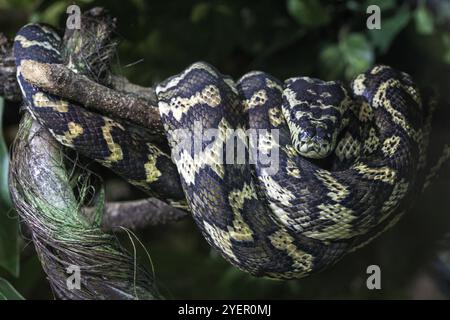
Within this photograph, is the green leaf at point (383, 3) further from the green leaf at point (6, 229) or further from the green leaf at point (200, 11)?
the green leaf at point (6, 229)

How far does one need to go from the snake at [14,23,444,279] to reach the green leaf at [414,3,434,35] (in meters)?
0.64

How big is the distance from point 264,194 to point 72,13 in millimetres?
Answer: 916

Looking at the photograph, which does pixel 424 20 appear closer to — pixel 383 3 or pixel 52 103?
pixel 383 3

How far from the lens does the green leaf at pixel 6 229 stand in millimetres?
1968

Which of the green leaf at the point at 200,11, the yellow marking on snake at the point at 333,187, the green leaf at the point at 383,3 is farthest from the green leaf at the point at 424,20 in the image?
the yellow marking on snake at the point at 333,187

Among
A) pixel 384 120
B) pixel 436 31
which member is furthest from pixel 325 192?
pixel 436 31

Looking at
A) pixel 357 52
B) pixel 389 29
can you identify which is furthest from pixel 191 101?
pixel 389 29

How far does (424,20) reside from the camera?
2311mm

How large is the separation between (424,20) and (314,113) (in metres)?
0.93

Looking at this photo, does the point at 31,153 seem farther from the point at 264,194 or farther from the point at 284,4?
the point at 284,4

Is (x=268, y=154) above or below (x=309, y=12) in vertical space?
below

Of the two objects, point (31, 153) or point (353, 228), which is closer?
point (353, 228)

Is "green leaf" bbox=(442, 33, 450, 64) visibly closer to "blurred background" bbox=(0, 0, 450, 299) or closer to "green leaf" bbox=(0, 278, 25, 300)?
"blurred background" bbox=(0, 0, 450, 299)

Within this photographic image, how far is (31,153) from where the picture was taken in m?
1.73
